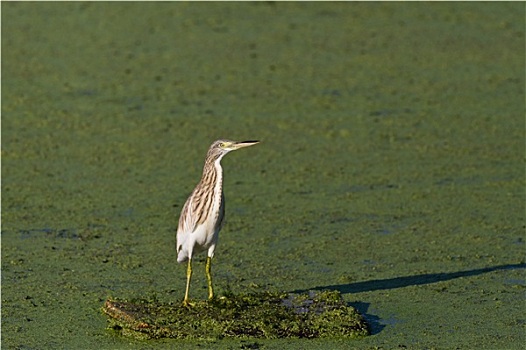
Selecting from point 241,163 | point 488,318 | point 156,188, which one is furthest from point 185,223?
point 241,163

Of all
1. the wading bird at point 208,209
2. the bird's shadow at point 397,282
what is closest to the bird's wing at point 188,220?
the wading bird at point 208,209

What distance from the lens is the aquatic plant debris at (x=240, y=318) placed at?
3.72 meters

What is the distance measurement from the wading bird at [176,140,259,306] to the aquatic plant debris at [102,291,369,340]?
0.10 meters

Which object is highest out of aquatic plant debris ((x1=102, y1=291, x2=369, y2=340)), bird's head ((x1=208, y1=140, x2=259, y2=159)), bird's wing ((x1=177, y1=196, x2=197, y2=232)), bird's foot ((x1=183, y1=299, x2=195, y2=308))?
bird's head ((x1=208, y1=140, x2=259, y2=159))

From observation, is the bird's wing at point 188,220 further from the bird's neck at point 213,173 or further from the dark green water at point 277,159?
the dark green water at point 277,159

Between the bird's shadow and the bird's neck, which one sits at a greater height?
the bird's neck

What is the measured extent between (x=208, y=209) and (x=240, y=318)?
1.29ft

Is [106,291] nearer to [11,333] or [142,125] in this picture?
[11,333]

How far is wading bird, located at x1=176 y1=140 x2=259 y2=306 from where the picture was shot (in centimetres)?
392

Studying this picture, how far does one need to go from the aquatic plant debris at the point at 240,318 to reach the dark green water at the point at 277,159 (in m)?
0.06

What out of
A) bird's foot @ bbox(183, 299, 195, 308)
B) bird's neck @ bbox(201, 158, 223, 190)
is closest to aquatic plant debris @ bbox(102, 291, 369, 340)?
bird's foot @ bbox(183, 299, 195, 308)

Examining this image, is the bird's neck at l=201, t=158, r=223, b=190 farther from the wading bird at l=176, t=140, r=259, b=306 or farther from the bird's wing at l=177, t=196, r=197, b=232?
the bird's wing at l=177, t=196, r=197, b=232

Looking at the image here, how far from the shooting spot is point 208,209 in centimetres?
393

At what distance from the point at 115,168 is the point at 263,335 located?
2.19 m
